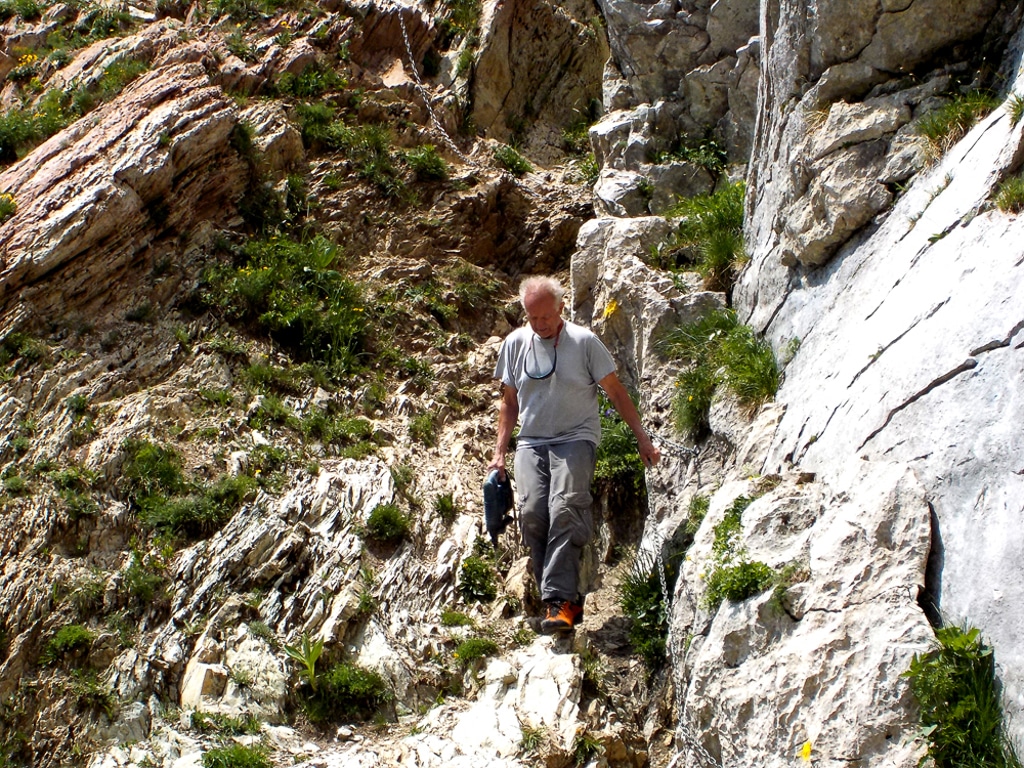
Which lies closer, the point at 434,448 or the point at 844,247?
the point at 844,247

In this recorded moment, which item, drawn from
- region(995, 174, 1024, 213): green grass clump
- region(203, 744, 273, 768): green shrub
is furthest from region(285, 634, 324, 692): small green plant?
region(995, 174, 1024, 213): green grass clump

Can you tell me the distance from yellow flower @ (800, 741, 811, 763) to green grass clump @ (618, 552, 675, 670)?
172 centimetres

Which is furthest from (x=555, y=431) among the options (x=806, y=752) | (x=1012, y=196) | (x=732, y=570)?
(x=1012, y=196)

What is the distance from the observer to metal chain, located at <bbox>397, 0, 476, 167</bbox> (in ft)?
36.0

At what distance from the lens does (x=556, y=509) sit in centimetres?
588

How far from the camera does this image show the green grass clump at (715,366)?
6.28 meters

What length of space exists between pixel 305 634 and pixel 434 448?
236cm

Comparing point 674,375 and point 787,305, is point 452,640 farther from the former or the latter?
point 787,305

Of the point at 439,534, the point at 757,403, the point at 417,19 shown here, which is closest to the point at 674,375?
the point at 757,403

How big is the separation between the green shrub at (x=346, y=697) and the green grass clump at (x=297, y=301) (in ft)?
11.0

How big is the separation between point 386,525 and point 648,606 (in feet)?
6.45

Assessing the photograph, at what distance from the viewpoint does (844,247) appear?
6.06 m

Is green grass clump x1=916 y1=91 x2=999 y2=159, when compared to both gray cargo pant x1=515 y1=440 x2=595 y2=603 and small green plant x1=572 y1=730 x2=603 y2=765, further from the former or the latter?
small green plant x1=572 y1=730 x2=603 y2=765

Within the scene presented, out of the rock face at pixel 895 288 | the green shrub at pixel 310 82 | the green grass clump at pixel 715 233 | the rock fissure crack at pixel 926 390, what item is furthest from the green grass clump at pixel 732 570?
the green shrub at pixel 310 82
